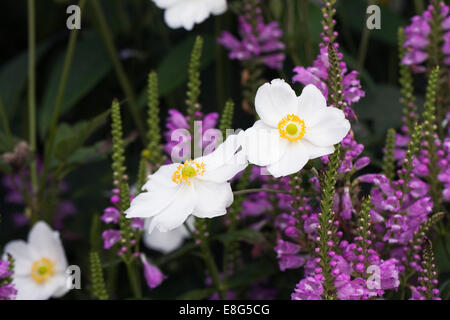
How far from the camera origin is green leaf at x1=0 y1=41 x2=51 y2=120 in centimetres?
108

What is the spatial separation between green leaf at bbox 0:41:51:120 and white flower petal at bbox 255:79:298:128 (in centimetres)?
57

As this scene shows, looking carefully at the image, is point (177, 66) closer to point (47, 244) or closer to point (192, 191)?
point (47, 244)

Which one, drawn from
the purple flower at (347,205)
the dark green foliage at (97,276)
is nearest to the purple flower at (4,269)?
the dark green foliage at (97,276)

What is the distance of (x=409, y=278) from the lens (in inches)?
27.6

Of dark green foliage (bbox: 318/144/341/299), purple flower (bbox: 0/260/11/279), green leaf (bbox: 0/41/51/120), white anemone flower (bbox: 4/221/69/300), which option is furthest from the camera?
green leaf (bbox: 0/41/51/120)

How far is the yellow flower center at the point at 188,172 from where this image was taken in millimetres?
595

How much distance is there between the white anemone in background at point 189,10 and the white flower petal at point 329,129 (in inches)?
11.0

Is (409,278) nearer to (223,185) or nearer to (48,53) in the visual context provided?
(223,185)

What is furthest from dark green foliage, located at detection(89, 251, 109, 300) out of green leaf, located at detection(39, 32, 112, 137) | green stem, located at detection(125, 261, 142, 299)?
green leaf, located at detection(39, 32, 112, 137)

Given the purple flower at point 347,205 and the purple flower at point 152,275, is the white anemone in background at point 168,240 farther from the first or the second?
the purple flower at point 347,205

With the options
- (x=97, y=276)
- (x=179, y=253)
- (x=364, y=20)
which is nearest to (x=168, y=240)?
(x=179, y=253)

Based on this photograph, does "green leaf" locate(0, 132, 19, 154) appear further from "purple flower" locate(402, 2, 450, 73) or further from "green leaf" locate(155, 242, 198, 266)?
"purple flower" locate(402, 2, 450, 73)

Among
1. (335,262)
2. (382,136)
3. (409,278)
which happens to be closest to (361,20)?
(382,136)
